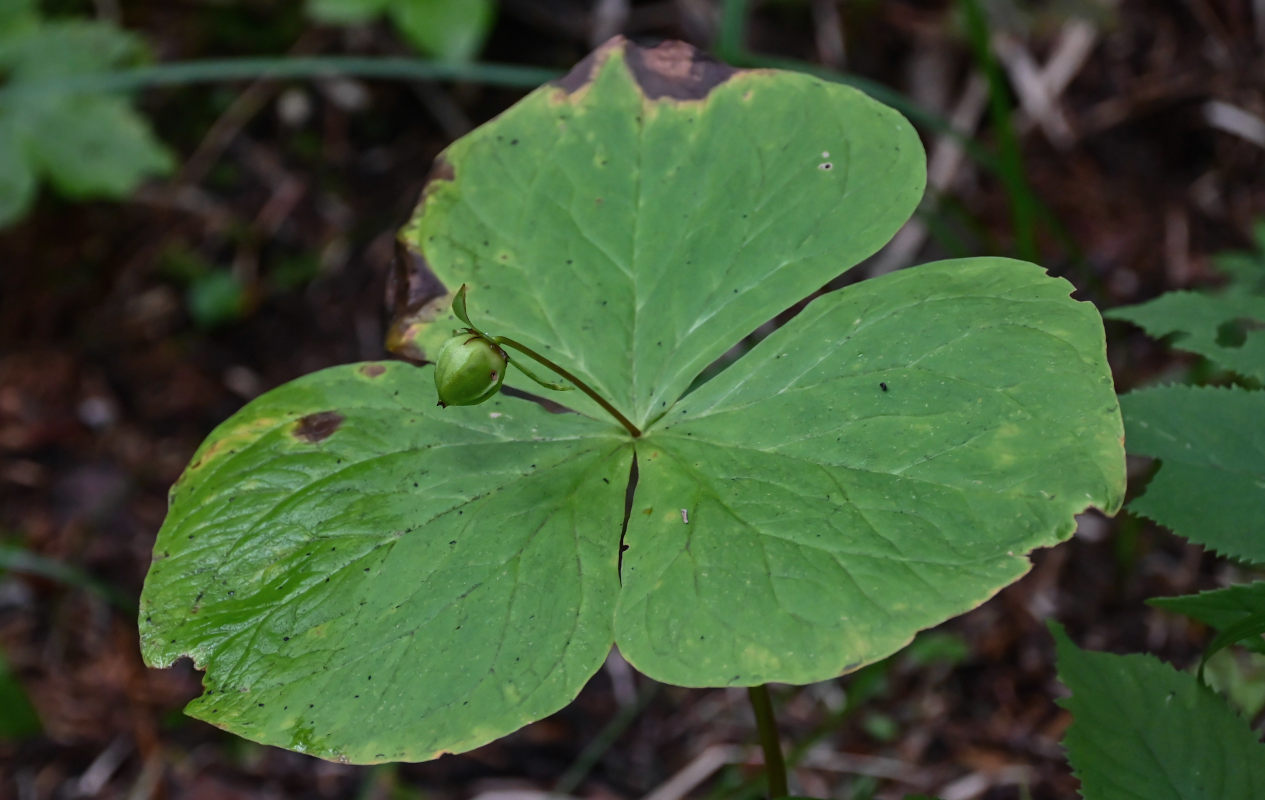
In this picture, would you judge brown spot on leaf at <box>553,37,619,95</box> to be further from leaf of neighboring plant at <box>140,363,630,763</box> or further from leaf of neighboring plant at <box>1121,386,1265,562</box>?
leaf of neighboring plant at <box>1121,386,1265,562</box>

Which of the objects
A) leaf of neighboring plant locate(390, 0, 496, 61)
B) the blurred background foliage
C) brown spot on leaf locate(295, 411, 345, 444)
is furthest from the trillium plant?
leaf of neighboring plant locate(390, 0, 496, 61)

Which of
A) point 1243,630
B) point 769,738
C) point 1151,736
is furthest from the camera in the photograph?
point 769,738

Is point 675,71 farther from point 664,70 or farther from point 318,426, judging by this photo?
point 318,426

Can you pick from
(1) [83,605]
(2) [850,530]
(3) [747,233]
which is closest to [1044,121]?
(3) [747,233]

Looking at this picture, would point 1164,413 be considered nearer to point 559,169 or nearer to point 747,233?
point 747,233

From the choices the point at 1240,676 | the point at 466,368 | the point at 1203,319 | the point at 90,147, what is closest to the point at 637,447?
the point at 466,368

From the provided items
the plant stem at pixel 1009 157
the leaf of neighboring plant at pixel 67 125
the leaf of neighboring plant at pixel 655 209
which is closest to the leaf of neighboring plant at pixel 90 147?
the leaf of neighboring plant at pixel 67 125
